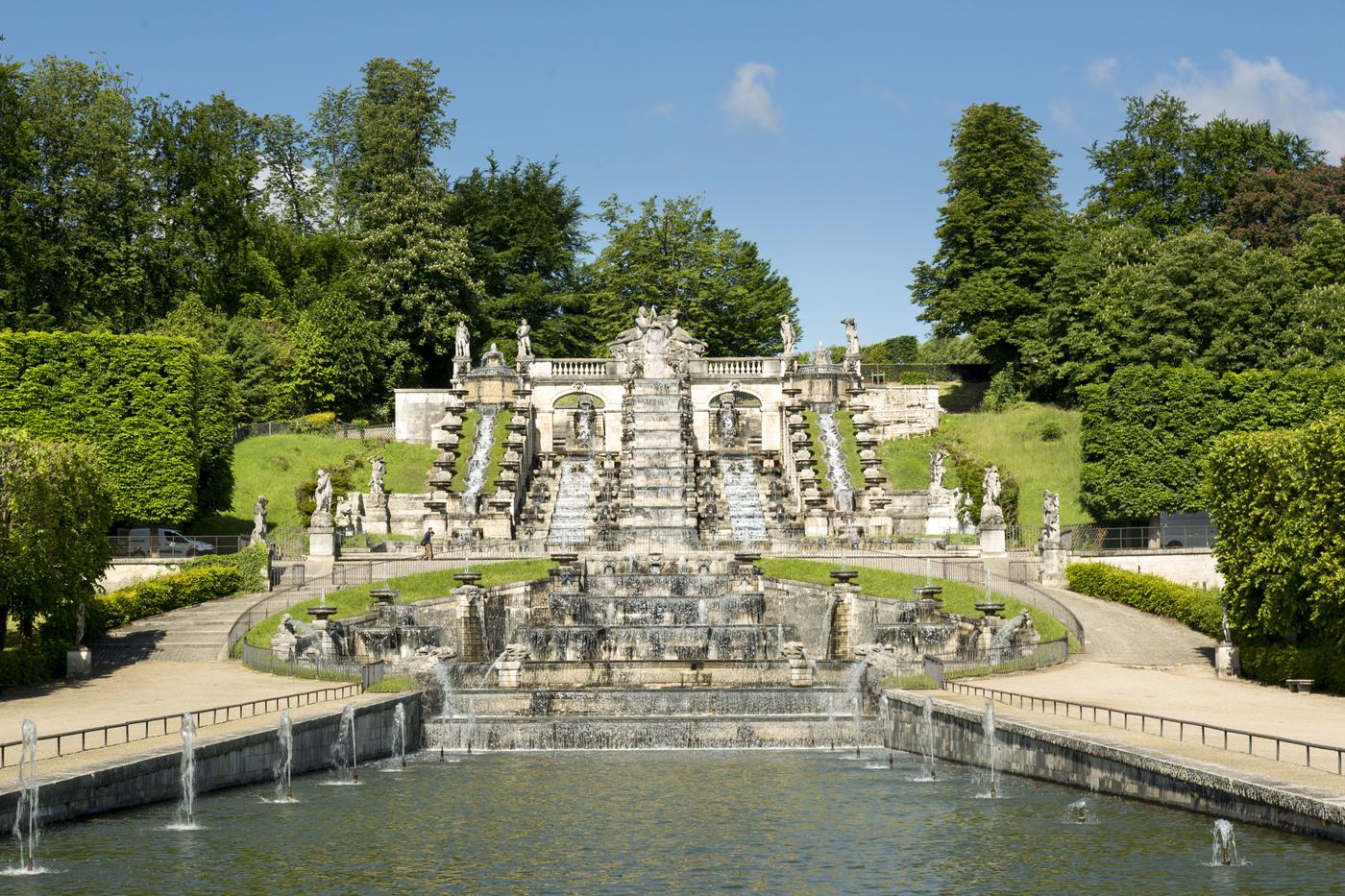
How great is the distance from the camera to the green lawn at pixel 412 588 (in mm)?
50578

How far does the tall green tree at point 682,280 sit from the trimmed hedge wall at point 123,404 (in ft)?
123

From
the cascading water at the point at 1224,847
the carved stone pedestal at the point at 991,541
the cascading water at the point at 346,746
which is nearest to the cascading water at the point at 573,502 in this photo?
the carved stone pedestal at the point at 991,541

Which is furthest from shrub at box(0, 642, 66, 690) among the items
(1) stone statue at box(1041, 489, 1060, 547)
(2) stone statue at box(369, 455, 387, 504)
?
(1) stone statue at box(1041, 489, 1060, 547)

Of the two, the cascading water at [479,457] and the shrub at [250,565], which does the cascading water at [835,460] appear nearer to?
the cascading water at [479,457]

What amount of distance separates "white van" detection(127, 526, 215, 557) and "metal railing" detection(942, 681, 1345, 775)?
3517 cm

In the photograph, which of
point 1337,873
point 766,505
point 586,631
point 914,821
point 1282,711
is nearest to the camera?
point 1337,873

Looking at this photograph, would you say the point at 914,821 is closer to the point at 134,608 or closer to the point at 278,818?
the point at 278,818

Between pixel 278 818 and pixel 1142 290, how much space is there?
64098 mm

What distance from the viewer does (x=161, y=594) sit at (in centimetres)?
5322

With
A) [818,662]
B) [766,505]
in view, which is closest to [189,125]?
[766,505]

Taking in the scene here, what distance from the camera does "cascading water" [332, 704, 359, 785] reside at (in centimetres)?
3425

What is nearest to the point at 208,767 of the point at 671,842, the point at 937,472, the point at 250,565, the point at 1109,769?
the point at 671,842

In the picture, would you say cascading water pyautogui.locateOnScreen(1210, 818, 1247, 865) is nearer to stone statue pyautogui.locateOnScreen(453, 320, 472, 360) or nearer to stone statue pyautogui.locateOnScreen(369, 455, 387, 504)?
stone statue pyautogui.locateOnScreen(369, 455, 387, 504)

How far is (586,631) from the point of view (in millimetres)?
48812
